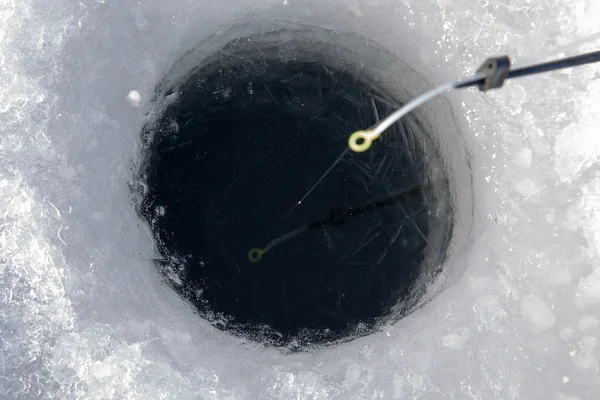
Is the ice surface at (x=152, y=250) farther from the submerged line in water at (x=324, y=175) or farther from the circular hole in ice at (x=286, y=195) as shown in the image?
the submerged line in water at (x=324, y=175)

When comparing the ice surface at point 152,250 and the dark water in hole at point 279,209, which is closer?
the ice surface at point 152,250

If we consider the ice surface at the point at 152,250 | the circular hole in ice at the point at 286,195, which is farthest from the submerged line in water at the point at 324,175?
the ice surface at the point at 152,250

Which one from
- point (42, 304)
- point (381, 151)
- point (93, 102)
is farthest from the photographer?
point (381, 151)

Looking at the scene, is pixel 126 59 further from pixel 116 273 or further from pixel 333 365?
pixel 333 365

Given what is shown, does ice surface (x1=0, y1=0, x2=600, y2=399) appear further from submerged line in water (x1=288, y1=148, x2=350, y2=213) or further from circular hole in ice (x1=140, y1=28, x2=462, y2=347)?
submerged line in water (x1=288, y1=148, x2=350, y2=213)

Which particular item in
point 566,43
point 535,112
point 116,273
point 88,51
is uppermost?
point 88,51

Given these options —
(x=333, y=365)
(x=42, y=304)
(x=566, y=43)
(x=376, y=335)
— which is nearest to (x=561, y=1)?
(x=566, y=43)
